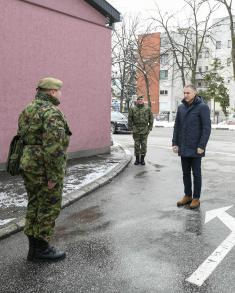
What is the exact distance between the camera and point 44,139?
13.4 ft

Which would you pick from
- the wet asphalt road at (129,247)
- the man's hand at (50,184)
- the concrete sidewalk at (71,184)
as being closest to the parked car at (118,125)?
the concrete sidewalk at (71,184)

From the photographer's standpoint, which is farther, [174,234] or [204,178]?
[204,178]

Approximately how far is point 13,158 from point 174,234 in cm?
226

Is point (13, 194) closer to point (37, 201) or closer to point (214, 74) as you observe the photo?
point (37, 201)

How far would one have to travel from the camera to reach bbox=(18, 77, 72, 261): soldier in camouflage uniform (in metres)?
4.09

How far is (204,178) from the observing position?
9.25 meters

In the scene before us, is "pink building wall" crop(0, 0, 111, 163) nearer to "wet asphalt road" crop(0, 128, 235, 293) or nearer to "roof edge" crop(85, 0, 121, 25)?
"roof edge" crop(85, 0, 121, 25)

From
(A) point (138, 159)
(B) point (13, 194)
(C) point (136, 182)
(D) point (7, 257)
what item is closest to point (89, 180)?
(C) point (136, 182)

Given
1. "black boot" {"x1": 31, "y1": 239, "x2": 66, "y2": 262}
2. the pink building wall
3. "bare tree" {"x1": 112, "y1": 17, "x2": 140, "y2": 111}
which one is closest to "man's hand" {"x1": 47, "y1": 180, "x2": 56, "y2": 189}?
"black boot" {"x1": 31, "y1": 239, "x2": 66, "y2": 262}

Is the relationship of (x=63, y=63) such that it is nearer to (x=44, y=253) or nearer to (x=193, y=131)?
(x=193, y=131)

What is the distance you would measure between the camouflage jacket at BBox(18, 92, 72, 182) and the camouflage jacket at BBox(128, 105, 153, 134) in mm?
6988

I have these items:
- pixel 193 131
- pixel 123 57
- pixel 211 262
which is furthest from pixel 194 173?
pixel 123 57

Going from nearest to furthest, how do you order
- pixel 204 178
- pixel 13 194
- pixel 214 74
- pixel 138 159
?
pixel 13 194
pixel 204 178
pixel 138 159
pixel 214 74

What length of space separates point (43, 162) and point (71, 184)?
3.84 m
